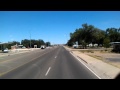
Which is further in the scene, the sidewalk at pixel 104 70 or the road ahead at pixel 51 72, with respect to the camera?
the sidewalk at pixel 104 70

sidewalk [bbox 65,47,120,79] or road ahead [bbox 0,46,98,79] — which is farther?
sidewalk [bbox 65,47,120,79]

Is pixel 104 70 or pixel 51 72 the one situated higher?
pixel 51 72

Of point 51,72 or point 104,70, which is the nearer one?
point 51,72

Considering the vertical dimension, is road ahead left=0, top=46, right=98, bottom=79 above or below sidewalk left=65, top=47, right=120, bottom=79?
above

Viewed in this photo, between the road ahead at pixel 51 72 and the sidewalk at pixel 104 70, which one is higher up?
the road ahead at pixel 51 72
